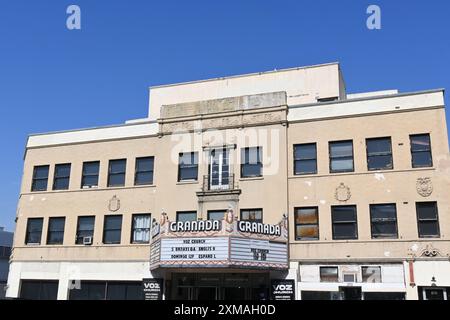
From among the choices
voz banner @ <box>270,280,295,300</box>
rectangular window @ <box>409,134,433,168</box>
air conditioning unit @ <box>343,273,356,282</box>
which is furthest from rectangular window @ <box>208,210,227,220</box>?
rectangular window @ <box>409,134,433,168</box>

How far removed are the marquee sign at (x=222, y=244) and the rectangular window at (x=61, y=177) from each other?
31.5 ft

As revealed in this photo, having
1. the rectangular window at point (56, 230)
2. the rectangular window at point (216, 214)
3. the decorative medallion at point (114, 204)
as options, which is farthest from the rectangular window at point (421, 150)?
the rectangular window at point (56, 230)

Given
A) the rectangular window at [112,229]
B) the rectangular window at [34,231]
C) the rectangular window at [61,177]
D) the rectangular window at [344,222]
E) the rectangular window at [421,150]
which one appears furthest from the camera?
the rectangular window at [61,177]

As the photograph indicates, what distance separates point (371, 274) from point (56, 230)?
19.2m

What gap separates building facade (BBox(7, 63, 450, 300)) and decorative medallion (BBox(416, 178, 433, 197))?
5 cm

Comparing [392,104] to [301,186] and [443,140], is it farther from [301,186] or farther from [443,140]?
[301,186]

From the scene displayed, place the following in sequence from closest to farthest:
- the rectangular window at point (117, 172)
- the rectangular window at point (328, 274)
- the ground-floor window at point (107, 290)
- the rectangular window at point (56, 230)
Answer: the rectangular window at point (328, 274) → the ground-floor window at point (107, 290) → the rectangular window at point (117, 172) → the rectangular window at point (56, 230)

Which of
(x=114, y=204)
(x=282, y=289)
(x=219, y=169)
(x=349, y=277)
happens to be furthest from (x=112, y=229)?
(x=349, y=277)

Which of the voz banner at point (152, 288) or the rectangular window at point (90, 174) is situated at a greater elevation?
the rectangular window at point (90, 174)

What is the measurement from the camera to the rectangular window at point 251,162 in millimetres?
26219

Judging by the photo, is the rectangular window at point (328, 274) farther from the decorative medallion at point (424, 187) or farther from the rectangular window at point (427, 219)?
the decorative medallion at point (424, 187)

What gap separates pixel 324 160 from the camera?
990 inches

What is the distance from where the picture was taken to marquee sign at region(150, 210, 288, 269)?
22.6 meters
